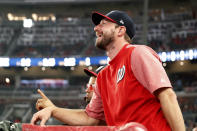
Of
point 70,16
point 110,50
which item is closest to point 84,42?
point 70,16

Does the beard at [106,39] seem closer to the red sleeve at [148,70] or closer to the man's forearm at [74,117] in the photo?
the red sleeve at [148,70]

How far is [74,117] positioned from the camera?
2.37m

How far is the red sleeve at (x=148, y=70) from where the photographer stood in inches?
72.7

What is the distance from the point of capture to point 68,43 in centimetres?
3288

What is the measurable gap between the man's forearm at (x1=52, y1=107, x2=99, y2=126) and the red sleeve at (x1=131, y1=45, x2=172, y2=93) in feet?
2.09

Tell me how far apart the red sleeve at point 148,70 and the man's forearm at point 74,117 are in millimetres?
638

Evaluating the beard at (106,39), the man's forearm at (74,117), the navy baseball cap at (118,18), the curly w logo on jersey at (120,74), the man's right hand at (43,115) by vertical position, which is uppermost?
the navy baseball cap at (118,18)

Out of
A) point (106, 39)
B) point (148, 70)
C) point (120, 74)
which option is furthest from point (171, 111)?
point (106, 39)

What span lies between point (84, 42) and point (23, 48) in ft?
20.4

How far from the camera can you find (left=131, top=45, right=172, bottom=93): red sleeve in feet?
6.06

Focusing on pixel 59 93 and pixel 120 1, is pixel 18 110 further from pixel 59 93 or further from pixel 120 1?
pixel 120 1

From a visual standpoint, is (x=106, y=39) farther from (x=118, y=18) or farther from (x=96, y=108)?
(x=96, y=108)

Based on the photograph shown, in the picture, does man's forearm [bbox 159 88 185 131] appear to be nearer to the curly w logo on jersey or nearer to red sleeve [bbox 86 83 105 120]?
the curly w logo on jersey

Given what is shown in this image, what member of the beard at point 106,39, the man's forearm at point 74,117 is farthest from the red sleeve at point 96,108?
the beard at point 106,39
